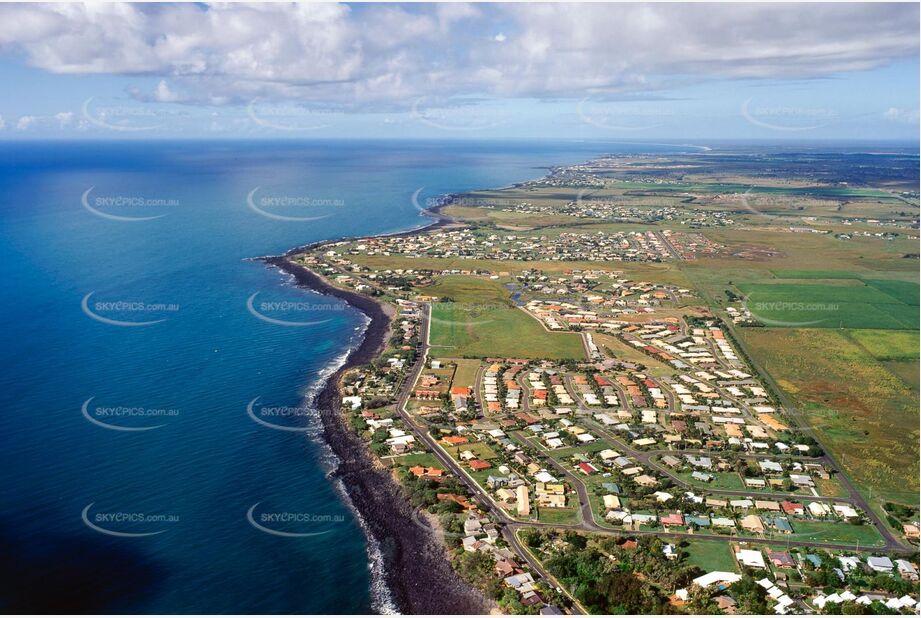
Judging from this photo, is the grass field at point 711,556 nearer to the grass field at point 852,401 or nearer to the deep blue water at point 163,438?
the grass field at point 852,401

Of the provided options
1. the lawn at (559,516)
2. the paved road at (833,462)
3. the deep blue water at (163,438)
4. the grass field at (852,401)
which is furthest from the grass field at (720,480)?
the deep blue water at (163,438)

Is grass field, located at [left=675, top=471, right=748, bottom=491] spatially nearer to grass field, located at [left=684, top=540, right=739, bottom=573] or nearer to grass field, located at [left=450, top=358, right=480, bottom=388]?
grass field, located at [left=684, top=540, right=739, bottom=573]

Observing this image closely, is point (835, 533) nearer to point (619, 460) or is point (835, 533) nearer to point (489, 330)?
point (619, 460)

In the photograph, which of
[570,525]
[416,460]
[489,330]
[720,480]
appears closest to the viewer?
[570,525]

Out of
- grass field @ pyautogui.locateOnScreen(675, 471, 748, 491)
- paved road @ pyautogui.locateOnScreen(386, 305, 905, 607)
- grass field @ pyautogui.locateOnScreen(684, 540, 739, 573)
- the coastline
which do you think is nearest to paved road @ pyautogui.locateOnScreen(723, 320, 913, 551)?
paved road @ pyautogui.locateOnScreen(386, 305, 905, 607)

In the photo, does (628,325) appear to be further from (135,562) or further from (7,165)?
(7,165)

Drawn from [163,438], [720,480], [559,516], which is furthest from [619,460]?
[163,438]
